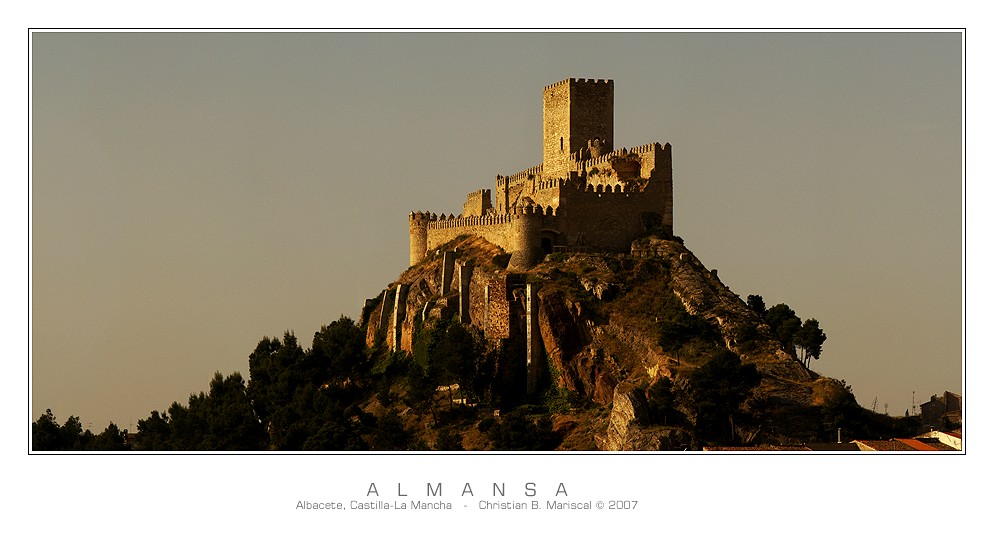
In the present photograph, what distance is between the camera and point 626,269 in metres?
78.7

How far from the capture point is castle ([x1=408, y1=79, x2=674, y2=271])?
263 feet

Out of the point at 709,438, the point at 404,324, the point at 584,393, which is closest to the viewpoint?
the point at 709,438

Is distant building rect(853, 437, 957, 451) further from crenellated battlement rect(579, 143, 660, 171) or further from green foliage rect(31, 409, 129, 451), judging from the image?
green foliage rect(31, 409, 129, 451)

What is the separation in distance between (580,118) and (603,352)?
47.5 ft

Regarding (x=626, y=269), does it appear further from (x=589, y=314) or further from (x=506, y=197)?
(x=506, y=197)

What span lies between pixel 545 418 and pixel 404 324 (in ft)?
35.6

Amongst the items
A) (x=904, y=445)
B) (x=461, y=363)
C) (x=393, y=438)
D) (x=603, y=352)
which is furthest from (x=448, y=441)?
(x=904, y=445)

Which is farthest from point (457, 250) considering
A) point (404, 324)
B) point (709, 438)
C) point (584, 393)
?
point (709, 438)

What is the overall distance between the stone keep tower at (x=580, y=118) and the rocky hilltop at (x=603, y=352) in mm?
6603

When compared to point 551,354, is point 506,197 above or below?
A: above

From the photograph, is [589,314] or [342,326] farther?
[342,326]

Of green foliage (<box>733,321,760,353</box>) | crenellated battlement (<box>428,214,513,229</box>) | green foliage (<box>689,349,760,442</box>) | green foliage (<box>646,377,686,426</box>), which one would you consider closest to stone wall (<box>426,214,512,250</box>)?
crenellated battlement (<box>428,214,513,229</box>)

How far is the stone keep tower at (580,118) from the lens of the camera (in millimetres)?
85562

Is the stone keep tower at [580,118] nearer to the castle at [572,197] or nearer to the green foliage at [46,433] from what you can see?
the castle at [572,197]
